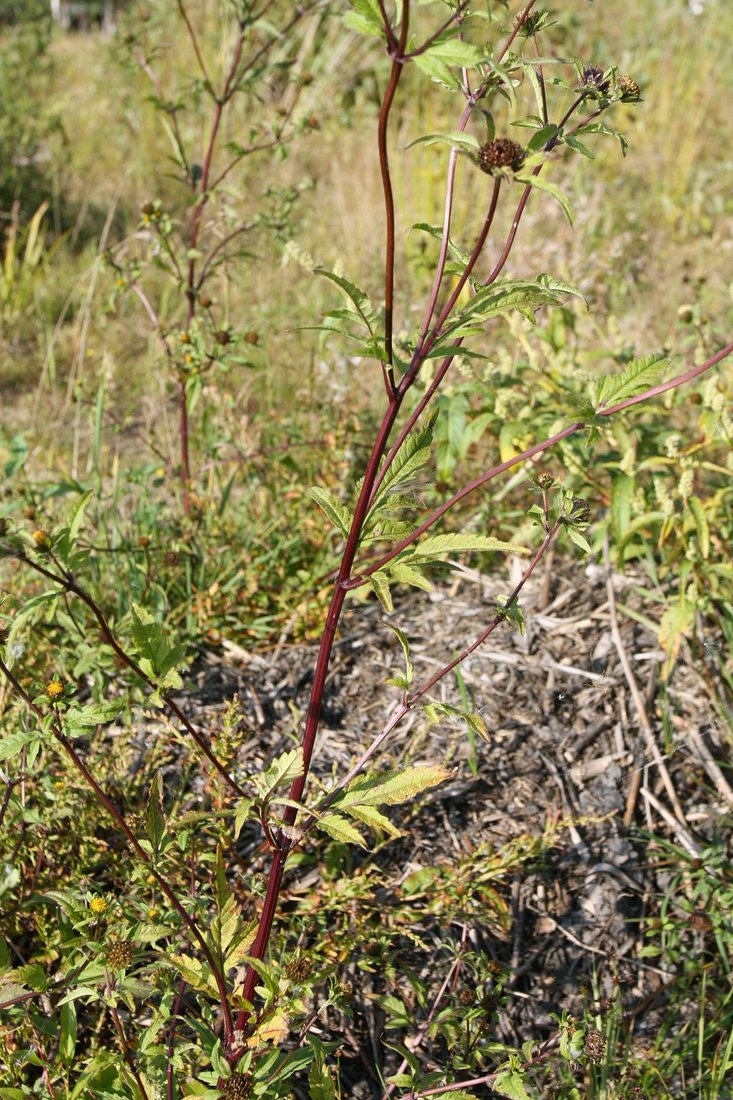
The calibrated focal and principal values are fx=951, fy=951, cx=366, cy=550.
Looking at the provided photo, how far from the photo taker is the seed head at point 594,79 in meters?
1.28

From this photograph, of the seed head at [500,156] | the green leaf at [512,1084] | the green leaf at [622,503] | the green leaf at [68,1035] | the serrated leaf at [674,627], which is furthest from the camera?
the green leaf at [622,503]

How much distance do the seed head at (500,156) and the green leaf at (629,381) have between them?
1.10 ft

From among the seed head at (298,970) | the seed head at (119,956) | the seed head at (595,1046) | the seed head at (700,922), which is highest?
the seed head at (119,956)

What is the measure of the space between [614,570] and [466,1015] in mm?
1457

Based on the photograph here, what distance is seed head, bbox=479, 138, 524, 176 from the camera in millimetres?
1114

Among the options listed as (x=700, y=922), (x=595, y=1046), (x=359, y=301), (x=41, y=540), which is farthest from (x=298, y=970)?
(x=359, y=301)

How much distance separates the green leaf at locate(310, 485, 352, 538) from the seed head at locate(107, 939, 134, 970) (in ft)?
2.25

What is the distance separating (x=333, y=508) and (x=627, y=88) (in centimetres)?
70

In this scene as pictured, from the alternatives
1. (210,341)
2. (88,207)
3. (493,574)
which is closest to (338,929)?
(493,574)

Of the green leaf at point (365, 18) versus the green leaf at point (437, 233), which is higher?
the green leaf at point (365, 18)

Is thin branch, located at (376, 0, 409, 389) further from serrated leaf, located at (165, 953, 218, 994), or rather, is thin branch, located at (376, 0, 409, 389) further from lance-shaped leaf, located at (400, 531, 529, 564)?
serrated leaf, located at (165, 953, 218, 994)

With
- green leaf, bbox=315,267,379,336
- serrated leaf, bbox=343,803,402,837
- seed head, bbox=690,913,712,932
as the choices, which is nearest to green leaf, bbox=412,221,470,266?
green leaf, bbox=315,267,379,336

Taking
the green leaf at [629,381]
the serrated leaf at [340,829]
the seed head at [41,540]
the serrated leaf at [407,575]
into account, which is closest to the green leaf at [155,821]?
the serrated leaf at [340,829]

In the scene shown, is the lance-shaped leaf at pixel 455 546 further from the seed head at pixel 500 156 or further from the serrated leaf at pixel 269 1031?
the serrated leaf at pixel 269 1031
